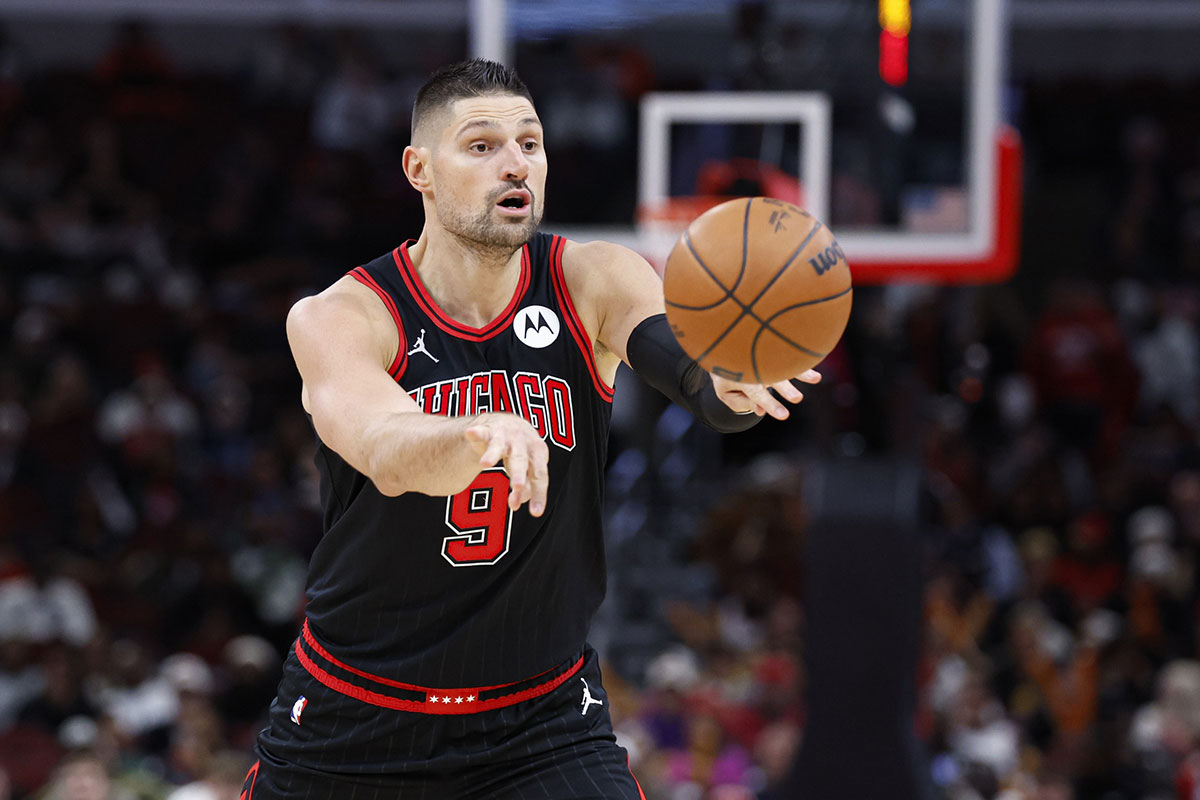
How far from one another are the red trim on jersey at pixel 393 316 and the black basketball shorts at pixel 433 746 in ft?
2.47

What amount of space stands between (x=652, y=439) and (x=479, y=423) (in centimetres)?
1048

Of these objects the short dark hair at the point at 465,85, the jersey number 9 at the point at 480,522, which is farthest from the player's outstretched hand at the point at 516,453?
the short dark hair at the point at 465,85

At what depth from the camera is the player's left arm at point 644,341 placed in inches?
137

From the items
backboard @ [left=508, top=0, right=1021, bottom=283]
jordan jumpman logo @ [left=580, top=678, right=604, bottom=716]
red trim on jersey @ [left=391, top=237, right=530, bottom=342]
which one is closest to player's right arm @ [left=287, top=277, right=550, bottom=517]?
red trim on jersey @ [left=391, top=237, right=530, bottom=342]

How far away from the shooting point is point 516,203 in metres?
3.70

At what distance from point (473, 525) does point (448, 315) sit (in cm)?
53

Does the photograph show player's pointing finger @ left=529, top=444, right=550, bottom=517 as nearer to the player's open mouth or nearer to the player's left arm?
the player's left arm

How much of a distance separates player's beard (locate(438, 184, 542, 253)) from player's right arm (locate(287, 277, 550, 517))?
0.29 meters

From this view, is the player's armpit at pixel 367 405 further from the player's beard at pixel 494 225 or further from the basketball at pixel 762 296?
the basketball at pixel 762 296

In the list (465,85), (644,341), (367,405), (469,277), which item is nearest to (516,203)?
(469,277)

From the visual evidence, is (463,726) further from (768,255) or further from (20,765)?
(20,765)

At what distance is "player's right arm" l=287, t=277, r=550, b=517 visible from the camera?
280 centimetres

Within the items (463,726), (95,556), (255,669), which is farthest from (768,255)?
(95,556)

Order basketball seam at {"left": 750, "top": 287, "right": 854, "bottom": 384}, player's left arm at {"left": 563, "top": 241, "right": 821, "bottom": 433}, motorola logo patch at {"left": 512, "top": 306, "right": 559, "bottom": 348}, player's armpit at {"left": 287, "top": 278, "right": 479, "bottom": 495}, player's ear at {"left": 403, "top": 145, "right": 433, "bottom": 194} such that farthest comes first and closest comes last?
player's ear at {"left": 403, "top": 145, "right": 433, "bottom": 194}
motorola logo patch at {"left": 512, "top": 306, "right": 559, "bottom": 348}
player's left arm at {"left": 563, "top": 241, "right": 821, "bottom": 433}
basketball seam at {"left": 750, "top": 287, "right": 854, "bottom": 384}
player's armpit at {"left": 287, "top": 278, "right": 479, "bottom": 495}
